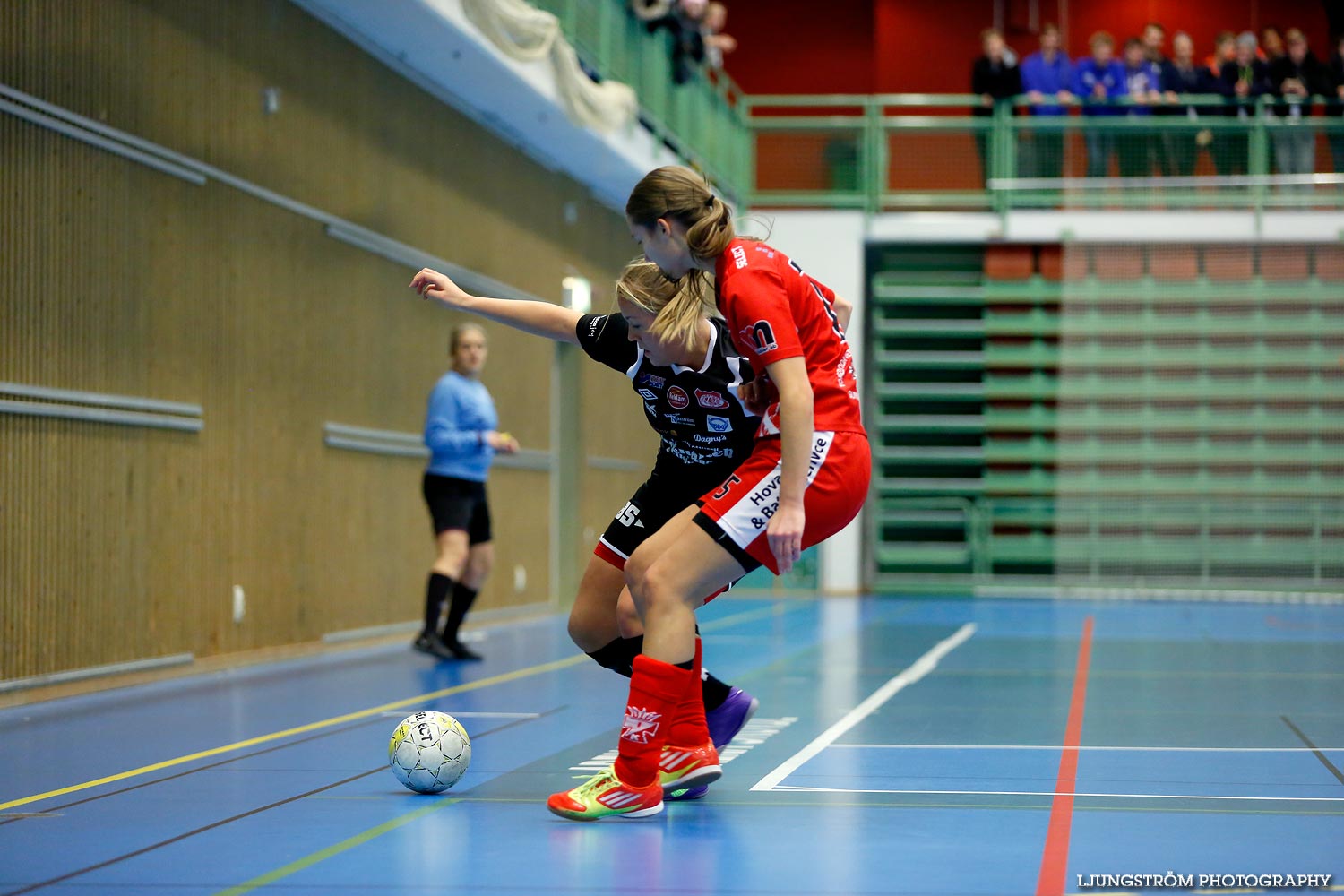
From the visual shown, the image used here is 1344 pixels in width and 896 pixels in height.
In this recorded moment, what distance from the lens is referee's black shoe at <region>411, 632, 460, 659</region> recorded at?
9.83 m

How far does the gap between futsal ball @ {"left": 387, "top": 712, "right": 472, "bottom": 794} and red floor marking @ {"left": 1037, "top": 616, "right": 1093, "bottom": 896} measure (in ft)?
6.00

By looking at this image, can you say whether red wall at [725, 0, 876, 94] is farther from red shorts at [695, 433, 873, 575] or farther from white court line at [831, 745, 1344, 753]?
red shorts at [695, 433, 873, 575]

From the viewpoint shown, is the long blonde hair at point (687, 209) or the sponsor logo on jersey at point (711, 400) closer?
the long blonde hair at point (687, 209)

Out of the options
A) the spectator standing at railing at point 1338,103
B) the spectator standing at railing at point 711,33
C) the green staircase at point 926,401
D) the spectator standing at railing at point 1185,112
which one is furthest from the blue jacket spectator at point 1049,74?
the spectator standing at railing at point 711,33

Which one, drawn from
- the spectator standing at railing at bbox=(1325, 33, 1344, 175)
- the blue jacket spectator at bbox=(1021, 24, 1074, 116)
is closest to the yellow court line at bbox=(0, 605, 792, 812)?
the blue jacket spectator at bbox=(1021, 24, 1074, 116)

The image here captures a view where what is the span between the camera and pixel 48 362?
7.35 meters

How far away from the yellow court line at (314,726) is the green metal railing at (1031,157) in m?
11.7

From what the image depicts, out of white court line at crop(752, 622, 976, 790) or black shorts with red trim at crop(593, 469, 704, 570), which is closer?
black shorts with red trim at crop(593, 469, 704, 570)

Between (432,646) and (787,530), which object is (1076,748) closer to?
(787,530)

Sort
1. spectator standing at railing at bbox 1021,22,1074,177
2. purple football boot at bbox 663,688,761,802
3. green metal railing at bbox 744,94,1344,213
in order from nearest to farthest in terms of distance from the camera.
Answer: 1. purple football boot at bbox 663,688,761,802
2. green metal railing at bbox 744,94,1344,213
3. spectator standing at railing at bbox 1021,22,1074,177

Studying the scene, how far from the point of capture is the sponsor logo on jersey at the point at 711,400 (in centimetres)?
469

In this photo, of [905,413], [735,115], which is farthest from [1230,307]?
[735,115]

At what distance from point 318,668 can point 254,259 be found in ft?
8.17

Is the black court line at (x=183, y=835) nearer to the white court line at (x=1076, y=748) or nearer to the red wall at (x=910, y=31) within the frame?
the white court line at (x=1076, y=748)
